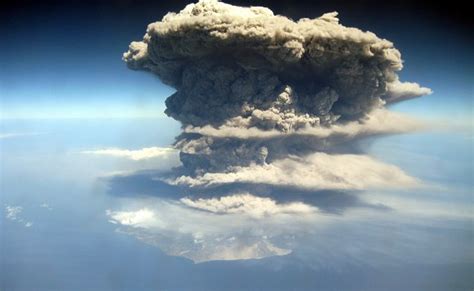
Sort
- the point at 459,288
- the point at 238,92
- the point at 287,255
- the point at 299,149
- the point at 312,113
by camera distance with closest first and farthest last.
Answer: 1. the point at 459,288
2. the point at 238,92
3. the point at 312,113
4. the point at 299,149
5. the point at 287,255

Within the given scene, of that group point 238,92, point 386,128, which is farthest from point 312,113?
point 386,128

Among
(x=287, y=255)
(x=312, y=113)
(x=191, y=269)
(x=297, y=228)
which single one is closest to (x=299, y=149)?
(x=312, y=113)

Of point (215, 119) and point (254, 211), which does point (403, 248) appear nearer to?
point (254, 211)

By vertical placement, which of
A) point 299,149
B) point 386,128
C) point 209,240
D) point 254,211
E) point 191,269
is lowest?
point 191,269

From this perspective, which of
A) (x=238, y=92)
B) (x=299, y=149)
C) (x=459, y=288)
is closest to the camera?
(x=459, y=288)

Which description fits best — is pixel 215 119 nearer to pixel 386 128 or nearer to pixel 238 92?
pixel 238 92

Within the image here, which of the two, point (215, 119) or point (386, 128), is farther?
point (386, 128)

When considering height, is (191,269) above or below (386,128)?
below
